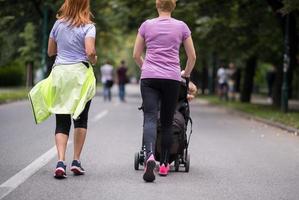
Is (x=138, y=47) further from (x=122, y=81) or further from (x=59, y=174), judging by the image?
(x=122, y=81)

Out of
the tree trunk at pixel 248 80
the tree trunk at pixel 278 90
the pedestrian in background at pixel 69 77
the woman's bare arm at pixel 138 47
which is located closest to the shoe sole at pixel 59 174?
the pedestrian in background at pixel 69 77

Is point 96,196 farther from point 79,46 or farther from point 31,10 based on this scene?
point 31,10

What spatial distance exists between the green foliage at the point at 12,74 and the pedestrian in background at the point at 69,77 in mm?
44907

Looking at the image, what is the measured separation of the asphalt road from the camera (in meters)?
6.93

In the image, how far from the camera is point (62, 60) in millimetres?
7875

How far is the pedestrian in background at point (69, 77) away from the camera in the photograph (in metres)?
7.80

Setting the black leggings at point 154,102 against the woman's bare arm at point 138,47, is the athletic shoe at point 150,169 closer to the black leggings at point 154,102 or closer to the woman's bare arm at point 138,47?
the black leggings at point 154,102

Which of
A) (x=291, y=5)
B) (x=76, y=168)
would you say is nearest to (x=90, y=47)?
(x=76, y=168)

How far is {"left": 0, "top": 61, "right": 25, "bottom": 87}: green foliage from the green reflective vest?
4489 centimetres

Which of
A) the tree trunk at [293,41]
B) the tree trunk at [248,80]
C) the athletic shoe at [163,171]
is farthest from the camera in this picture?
the tree trunk at [248,80]

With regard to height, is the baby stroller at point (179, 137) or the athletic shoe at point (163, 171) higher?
the baby stroller at point (179, 137)

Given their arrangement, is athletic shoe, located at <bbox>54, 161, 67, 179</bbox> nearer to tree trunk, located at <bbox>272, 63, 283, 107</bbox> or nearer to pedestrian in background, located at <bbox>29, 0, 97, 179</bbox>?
pedestrian in background, located at <bbox>29, 0, 97, 179</bbox>

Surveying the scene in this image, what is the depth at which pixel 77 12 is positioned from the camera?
7.83 meters

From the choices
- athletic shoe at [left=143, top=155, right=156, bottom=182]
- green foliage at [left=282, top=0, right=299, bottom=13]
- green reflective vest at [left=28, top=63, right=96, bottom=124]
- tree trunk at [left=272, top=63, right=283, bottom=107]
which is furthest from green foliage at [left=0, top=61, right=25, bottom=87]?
athletic shoe at [left=143, top=155, right=156, bottom=182]
